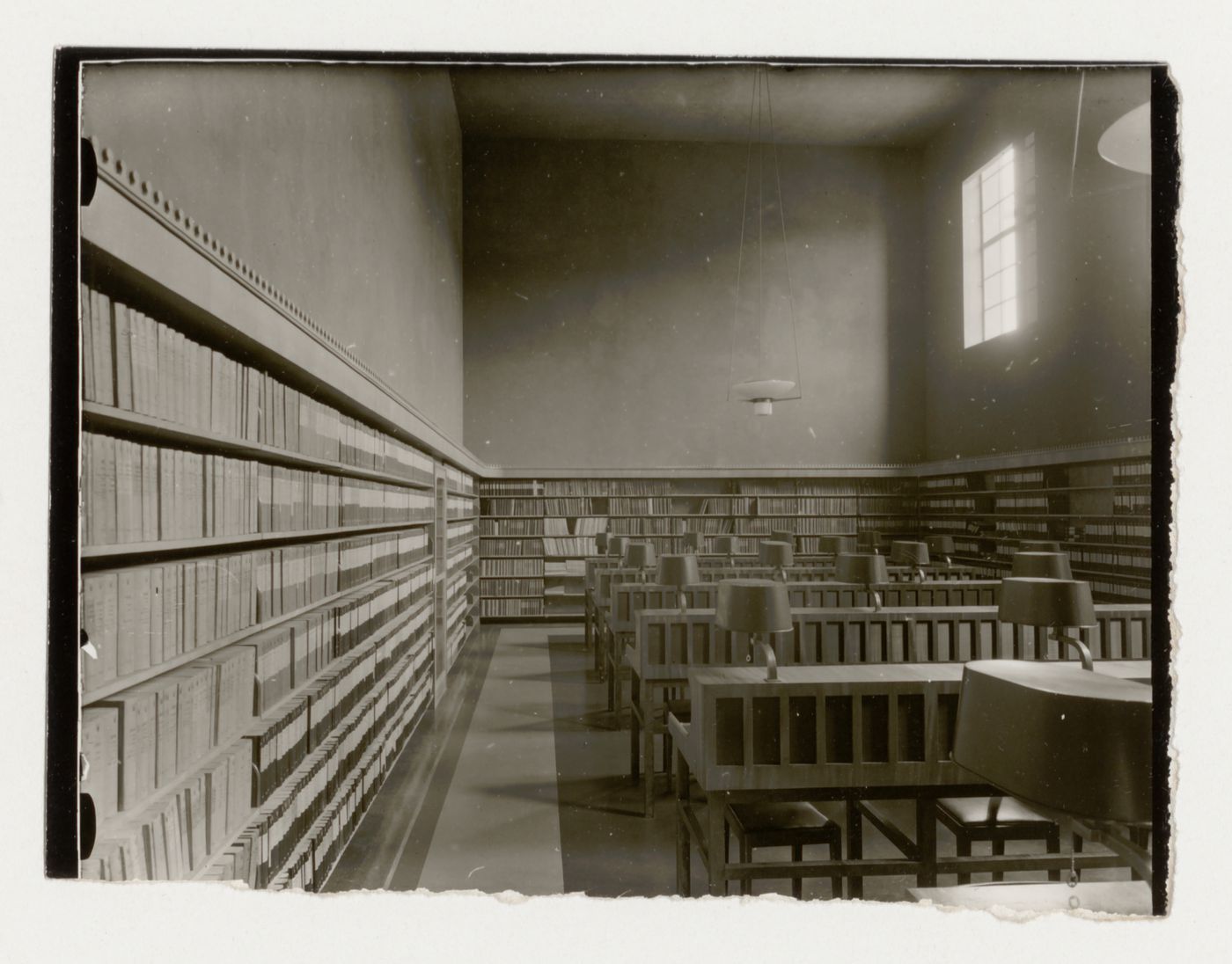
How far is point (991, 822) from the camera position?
2.34 metres

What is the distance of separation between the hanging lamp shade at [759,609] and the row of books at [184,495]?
54.0 inches

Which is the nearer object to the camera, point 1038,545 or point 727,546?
point 1038,545

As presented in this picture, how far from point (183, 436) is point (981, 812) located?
2.49 meters

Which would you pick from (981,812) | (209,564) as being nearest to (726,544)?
(981,812)

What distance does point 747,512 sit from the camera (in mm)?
9953

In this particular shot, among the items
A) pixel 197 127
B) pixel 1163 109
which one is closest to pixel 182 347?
pixel 197 127

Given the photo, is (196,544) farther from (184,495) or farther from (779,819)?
(779,819)

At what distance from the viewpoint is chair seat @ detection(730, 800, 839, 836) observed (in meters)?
2.21

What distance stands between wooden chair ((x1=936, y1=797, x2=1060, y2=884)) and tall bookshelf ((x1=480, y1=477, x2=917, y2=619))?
7161mm

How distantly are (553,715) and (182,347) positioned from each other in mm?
3960

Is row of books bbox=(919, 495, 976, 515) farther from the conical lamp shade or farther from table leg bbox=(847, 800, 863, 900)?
table leg bbox=(847, 800, 863, 900)

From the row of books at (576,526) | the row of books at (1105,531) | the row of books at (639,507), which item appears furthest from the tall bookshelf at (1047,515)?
the row of books at (576,526)

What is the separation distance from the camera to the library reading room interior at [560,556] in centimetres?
151

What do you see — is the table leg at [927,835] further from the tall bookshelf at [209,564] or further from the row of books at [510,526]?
the row of books at [510,526]
